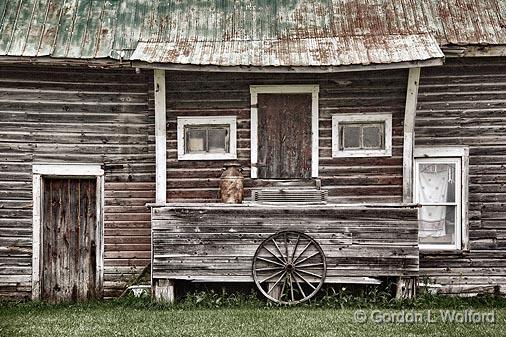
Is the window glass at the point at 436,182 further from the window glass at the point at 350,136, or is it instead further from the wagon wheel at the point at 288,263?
the wagon wheel at the point at 288,263

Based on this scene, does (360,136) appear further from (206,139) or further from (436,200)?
(206,139)

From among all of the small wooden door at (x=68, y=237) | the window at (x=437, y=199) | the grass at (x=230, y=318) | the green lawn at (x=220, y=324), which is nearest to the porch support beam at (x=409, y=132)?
the window at (x=437, y=199)

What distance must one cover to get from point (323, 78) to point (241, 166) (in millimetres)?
1982

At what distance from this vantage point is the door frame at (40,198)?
15.1 meters

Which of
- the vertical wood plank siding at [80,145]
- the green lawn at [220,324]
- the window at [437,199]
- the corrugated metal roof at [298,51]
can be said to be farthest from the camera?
the window at [437,199]

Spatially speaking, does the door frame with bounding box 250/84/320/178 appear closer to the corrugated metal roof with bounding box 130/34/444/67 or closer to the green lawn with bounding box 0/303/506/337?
the corrugated metal roof with bounding box 130/34/444/67

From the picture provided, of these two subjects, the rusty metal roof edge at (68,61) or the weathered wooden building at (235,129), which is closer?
the rusty metal roof edge at (68,61)

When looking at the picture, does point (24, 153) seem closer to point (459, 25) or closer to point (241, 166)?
point (241, 166)

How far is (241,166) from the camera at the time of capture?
14867 millimetres

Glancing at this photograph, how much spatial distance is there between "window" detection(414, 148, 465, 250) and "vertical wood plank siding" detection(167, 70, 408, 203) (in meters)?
0.84

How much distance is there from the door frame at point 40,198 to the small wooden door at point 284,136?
277cm

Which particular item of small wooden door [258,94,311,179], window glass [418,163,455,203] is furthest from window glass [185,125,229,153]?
window glass [418,163,455,203]

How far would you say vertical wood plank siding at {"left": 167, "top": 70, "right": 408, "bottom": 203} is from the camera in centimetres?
1471

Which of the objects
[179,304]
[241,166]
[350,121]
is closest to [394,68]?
[350,121]
